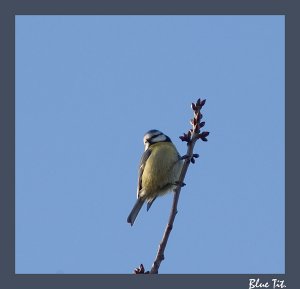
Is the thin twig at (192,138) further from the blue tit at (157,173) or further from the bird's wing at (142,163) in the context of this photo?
the bird's wing at (142,163)

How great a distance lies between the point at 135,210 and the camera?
5.66 meters

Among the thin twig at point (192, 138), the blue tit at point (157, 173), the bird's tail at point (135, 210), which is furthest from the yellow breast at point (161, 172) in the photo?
the thin twig at point (192, 138)

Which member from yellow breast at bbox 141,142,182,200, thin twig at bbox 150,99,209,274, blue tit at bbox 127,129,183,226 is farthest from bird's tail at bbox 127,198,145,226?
thin twig at bbox 150,99,209,274

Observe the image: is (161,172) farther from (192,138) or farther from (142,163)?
(192,138)

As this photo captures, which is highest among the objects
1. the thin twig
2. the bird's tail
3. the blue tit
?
the blue tit

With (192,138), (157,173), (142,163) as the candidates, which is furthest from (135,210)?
(192,138)

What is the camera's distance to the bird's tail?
18.0 ft

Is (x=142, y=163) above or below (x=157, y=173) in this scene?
above

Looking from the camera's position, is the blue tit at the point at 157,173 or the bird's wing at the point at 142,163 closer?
the blue tit at the point at 157,173

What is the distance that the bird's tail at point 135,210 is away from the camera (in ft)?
18.0

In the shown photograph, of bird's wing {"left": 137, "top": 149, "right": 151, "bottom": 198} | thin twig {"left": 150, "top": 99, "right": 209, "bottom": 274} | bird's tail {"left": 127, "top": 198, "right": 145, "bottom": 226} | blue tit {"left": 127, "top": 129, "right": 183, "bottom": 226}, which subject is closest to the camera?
thin twig {"left": 150, "top": 99, "right": 209, "bottom": 274}

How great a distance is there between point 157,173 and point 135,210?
0.48 m

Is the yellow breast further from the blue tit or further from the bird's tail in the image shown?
the bird's tail
